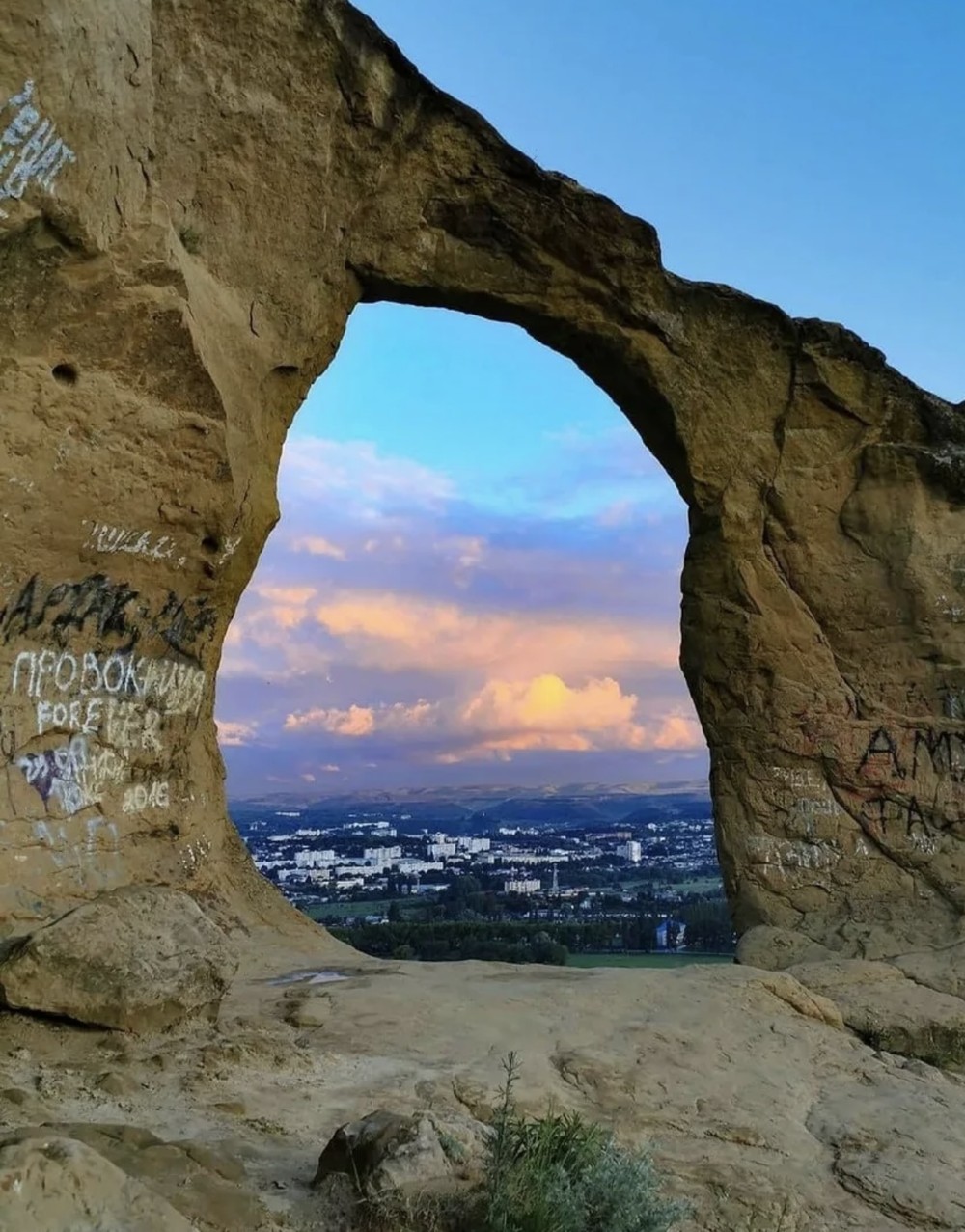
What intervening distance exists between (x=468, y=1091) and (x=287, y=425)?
596 cm

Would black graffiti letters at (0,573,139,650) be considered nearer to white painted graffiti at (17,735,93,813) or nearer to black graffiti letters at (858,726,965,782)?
white painted graffiti at (17,735,93,813)

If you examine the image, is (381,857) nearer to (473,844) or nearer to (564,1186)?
(473,844)

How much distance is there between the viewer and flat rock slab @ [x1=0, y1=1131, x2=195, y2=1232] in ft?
7.40

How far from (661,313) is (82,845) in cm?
737

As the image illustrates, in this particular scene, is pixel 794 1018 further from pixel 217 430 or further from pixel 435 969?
pixel 217 430

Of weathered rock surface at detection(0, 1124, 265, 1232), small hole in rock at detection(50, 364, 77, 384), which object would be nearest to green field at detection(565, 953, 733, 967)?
small hole in rock at detection(50, 364, 77, 384)

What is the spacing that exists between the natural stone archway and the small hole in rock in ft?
0.13

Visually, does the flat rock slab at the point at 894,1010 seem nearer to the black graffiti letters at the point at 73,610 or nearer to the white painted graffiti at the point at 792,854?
the white painted graffiti at the point at 792,854

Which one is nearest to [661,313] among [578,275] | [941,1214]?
[578,275]

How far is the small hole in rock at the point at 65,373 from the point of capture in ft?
20.8

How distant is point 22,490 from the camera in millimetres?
6172

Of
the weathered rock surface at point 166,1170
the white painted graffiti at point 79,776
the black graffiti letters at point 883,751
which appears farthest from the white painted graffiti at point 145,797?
the black graffiti letters at point 883,751

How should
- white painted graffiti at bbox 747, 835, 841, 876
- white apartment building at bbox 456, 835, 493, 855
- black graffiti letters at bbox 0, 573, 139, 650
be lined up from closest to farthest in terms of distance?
black graffiti letters at bbox 0, 573, 139, 650 < white painted graffiti at bbox 747, 835, 841, 876 < white apartment building at bbox 456, 835, 493, 855

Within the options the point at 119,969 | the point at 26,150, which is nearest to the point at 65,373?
the point at 26,150
